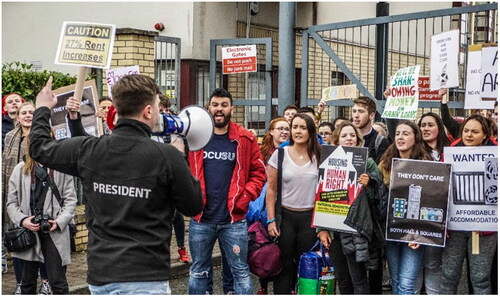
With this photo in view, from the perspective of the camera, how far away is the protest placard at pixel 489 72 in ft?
22.1

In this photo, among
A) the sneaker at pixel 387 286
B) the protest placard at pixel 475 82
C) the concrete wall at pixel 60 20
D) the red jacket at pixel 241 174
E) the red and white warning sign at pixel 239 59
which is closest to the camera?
the red jacket at pixel 241 174

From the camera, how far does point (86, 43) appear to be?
517 centimetres

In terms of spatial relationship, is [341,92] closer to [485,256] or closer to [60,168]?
[485,256]

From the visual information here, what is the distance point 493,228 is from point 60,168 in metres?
3.47

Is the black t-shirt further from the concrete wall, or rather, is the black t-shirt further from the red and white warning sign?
the concrete wall

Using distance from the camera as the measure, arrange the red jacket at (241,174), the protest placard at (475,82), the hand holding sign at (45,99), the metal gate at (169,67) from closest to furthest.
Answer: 1. the hand holding sign at (45,99)
2. the red jacket at (241,174)
3. the protest placard at (475,82)
4. the metal gate at (169,67)

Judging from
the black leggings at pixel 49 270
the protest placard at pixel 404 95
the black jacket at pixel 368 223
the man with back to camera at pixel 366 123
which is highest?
the protest placard at pixel 404 95

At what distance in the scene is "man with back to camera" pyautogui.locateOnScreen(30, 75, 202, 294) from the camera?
348 cm

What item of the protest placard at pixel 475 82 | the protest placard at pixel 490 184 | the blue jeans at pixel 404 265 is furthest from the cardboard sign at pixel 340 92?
the protest placard at pixel 490 184

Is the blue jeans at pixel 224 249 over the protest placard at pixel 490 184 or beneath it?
beneath

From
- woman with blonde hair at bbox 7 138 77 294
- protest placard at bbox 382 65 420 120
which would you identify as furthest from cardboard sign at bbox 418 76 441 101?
woman with blonde hair at bbox 7 138 77 294

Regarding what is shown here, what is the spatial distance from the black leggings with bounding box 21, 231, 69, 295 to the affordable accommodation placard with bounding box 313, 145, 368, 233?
7.03 ft

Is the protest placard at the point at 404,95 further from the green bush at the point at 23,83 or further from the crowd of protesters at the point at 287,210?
the green bush at the point at 23,83

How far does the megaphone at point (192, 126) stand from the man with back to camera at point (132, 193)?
20cm
